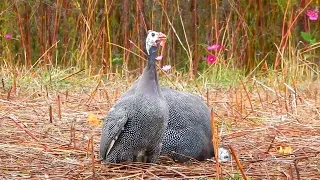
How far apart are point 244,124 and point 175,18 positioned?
2.95m

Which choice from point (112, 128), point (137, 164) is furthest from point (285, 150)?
point (112, 128)

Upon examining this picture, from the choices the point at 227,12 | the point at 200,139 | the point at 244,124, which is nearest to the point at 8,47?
the point at 227,12

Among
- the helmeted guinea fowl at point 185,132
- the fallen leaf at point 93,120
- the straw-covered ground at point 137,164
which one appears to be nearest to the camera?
the straw-covered ground at point 137,164

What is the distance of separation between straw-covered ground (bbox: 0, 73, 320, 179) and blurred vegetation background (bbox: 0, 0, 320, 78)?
0.83 meters

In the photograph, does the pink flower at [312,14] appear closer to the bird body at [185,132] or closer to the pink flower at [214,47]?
the pink flower at [214,47]

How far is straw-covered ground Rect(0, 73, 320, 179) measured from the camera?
133 inches

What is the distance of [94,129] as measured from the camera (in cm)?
451

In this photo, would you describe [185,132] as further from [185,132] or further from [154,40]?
[154,40]

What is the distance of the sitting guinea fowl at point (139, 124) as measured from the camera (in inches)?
134

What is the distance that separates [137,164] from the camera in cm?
350

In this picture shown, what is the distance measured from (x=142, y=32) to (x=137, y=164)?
3645 mm

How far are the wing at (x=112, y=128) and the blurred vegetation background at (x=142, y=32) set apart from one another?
3.18 metres

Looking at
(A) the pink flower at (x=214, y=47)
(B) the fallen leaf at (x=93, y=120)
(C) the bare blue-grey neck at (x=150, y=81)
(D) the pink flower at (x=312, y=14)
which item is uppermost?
(D) the pink flower at (x=312, y=14)

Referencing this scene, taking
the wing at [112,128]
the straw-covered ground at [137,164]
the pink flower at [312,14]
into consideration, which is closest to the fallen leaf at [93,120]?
the straw-covered ground at [137,164]
